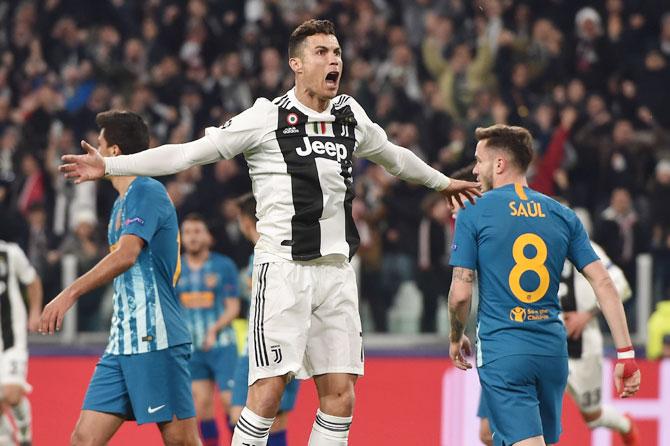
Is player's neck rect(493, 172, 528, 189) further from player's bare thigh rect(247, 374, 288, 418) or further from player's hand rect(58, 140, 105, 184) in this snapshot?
player's hand rect(58, 140, 105, 184)

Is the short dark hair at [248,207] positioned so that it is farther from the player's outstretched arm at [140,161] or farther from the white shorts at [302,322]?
the player's outstretched arm at [140,161]

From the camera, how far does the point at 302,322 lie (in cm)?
602

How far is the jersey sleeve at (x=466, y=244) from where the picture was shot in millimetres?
6215

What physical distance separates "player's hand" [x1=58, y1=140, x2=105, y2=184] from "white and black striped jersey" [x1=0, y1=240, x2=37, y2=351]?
372cm

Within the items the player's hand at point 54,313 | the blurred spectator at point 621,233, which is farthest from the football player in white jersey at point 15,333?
the blurred spectator at point 621,233

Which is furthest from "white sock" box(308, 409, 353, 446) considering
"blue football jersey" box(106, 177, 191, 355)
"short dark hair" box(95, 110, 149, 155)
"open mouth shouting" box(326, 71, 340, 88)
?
"short dark hair" box(95, 110, 149, 155)

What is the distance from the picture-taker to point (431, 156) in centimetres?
1384

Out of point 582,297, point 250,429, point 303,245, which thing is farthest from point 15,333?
point 582,297

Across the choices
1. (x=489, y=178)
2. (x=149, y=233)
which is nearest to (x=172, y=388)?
(x=149, y=233)

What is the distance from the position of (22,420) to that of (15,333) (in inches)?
25.2

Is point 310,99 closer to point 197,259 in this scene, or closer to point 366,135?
point 366,135

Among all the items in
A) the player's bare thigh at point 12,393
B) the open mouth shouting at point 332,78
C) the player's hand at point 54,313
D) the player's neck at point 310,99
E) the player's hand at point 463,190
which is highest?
the open mouth shouting at point 332,78

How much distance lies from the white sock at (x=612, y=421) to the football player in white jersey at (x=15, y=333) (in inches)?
164

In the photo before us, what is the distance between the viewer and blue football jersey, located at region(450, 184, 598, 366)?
6172mm
